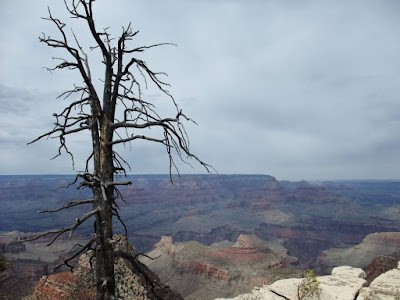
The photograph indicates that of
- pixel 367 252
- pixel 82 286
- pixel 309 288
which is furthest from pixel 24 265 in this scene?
pixel 367 252

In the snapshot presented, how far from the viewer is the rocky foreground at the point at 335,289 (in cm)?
988

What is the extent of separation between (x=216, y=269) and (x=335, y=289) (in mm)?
70535

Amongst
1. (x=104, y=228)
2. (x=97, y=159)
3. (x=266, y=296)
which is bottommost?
(x=266, y=296)

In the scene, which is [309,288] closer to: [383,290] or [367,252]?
[383,290]

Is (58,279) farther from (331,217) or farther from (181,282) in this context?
(331,217)

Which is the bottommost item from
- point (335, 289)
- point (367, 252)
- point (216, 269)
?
point (367, 252)

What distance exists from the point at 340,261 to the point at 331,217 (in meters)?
85.0

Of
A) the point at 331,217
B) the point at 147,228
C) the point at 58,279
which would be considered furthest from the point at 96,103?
the point at 331,217

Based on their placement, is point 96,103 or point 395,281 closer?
point 96,103

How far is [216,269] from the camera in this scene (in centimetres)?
7675

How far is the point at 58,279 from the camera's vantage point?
29625 mm

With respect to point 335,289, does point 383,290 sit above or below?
above

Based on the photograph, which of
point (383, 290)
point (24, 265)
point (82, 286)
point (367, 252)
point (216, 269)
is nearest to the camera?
point (383, 290)

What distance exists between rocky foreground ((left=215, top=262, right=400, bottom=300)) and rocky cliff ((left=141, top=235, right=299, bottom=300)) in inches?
2061
